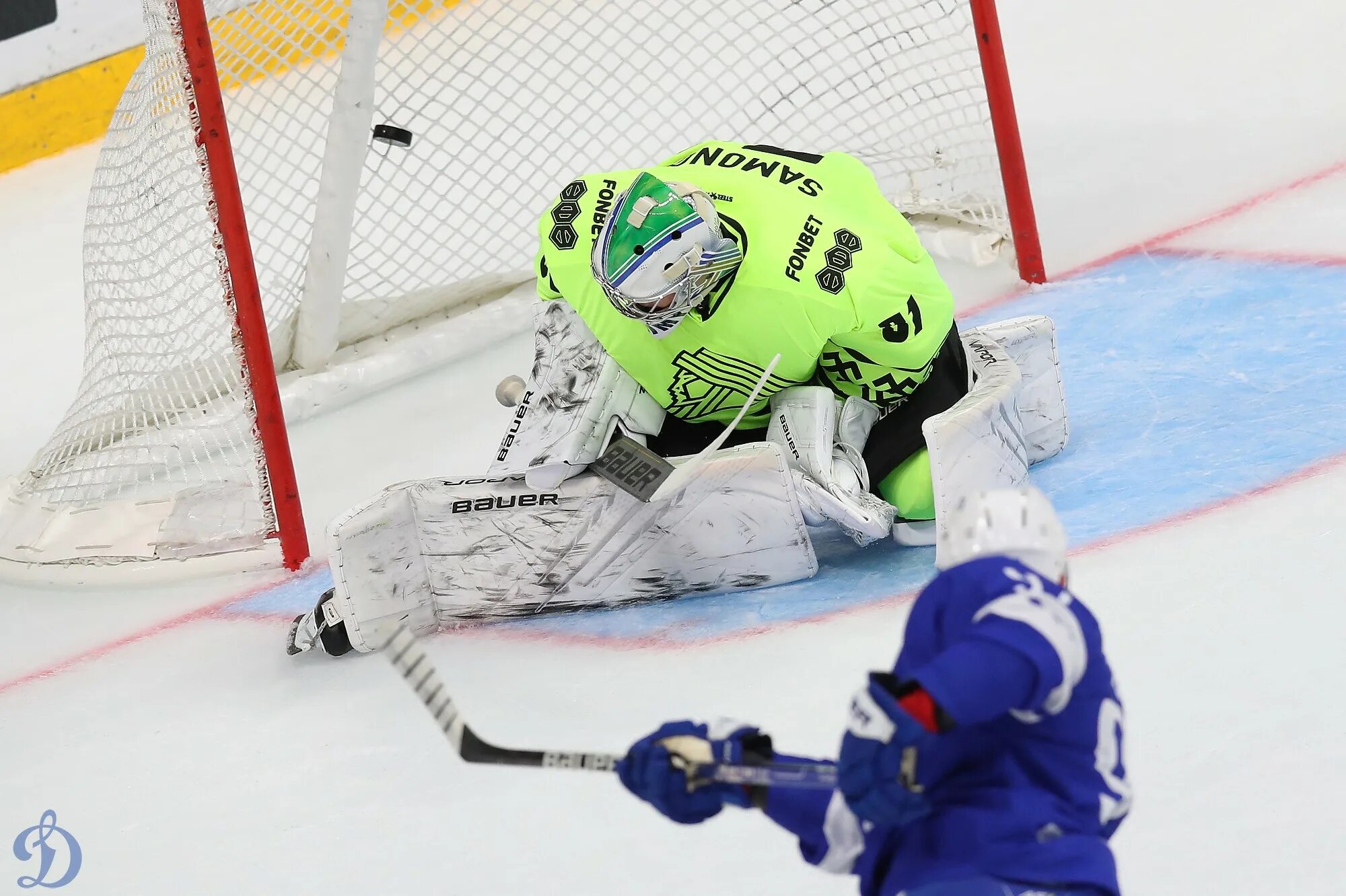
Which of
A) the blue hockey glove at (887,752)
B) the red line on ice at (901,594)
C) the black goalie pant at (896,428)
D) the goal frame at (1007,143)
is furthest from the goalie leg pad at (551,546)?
the goal frame at (1007,143)

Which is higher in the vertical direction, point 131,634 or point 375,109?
point 375,109

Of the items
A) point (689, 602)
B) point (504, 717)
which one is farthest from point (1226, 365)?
point (504, 717)

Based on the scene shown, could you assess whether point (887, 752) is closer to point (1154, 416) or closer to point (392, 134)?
point (1154, 416)

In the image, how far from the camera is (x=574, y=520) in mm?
3250

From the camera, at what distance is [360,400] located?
4.96m

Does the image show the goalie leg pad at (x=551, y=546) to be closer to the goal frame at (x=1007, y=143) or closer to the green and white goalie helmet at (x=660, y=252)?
the green and white goalie helmet at (x=660, y=252)

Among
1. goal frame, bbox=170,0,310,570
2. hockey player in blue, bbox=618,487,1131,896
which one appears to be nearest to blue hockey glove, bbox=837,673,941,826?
hockey player in blue, bbox=618,487,1131,896

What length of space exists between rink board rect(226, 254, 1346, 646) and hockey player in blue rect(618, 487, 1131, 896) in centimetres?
153

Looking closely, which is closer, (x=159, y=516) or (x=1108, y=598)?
(x=1108, y=598)

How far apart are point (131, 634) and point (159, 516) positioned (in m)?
0.45

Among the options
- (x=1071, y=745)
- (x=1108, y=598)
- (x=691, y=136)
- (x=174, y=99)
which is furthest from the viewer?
(x=691, y=136)

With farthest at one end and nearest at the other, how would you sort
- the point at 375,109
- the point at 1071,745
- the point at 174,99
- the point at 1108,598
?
the point at 375,109 < the point at 174,99 < the point at 1108,598 < the point at 1071,745

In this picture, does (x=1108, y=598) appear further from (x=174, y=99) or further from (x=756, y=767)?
(x=174, y=99)

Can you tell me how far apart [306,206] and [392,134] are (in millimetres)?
574
